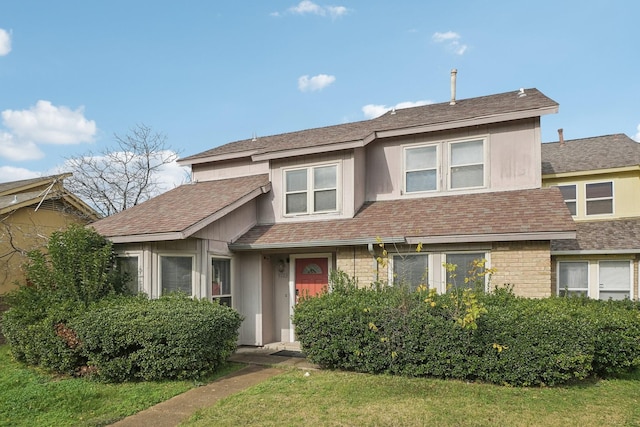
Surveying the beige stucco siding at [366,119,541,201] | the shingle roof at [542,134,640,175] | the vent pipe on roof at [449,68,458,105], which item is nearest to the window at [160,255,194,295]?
the beige stucco siding at [366,119,541,201]

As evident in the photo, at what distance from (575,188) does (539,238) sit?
24.1 feet

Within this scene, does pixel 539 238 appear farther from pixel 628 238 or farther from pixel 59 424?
pixel 59 424

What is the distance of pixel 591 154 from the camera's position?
49.7 ft

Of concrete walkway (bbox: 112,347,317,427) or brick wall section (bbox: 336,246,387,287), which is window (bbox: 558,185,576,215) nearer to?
brick wall section (bbox: 336,246,387,287)

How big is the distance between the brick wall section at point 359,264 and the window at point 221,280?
2840 millimetres

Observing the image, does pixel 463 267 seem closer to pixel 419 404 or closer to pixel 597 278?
pixel 419 404

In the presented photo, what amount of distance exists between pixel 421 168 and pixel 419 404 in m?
6.69

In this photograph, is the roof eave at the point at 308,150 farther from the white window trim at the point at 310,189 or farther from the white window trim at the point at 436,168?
the white window trim at the point at 436,168

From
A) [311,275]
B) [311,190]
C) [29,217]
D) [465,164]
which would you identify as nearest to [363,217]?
[311,190]

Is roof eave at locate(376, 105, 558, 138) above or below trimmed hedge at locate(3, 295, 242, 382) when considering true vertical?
above

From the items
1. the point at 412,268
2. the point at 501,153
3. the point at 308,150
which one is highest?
the point at 308,150

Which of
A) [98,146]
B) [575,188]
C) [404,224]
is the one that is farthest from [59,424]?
[98,146]

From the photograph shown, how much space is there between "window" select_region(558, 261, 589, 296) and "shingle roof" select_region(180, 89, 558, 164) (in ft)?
16.5

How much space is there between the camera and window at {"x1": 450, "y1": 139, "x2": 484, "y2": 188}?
429 inches
